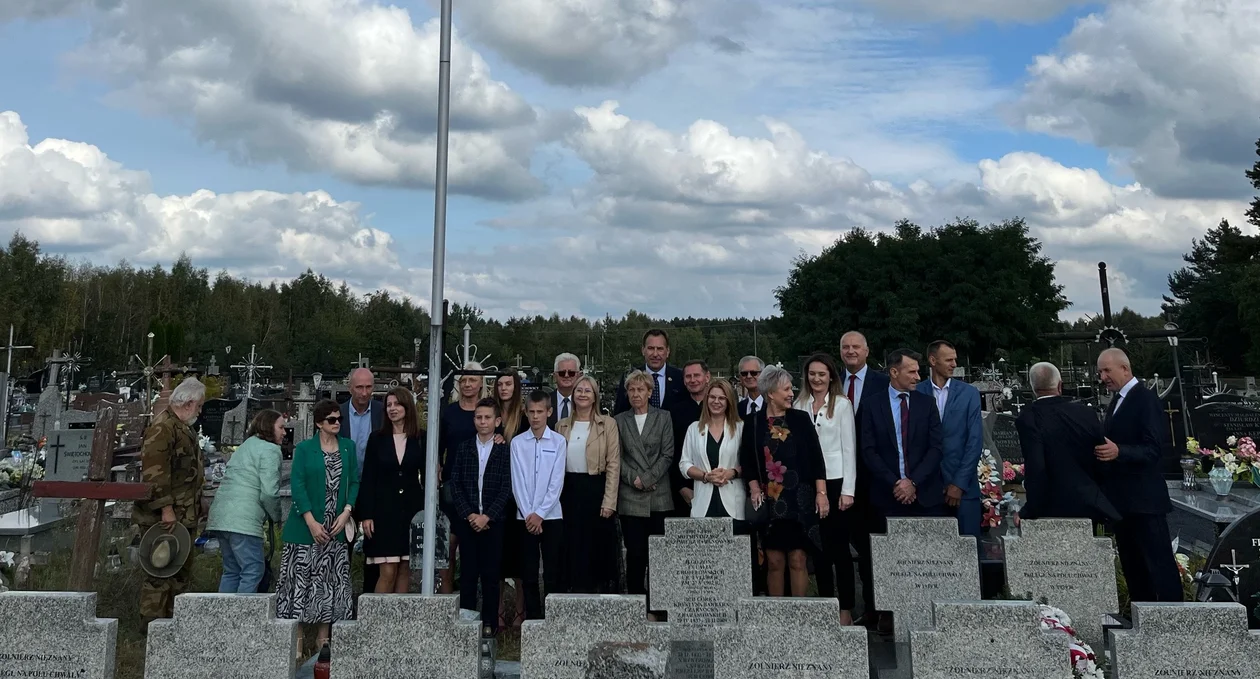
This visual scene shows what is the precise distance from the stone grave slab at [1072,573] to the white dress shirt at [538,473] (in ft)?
9.67

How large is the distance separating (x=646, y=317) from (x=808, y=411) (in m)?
86.5

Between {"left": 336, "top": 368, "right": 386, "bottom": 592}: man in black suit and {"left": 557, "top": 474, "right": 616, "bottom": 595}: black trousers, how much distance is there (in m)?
1.55

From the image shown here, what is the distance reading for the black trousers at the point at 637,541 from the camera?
6262 mm

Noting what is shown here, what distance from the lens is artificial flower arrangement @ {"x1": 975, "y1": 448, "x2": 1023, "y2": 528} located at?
755 centimetres

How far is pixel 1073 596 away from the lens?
18.0 feet

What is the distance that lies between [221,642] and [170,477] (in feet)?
7.19

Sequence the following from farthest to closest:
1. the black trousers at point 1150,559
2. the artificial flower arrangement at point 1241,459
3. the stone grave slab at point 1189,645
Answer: the artificial flower arrangement at point 1241,459 < the black trousers at point 1150,559 < the stone grave slab at point 1189,645

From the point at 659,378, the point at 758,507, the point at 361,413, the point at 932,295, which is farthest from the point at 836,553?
the point at 932,295

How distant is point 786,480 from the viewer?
18.9 ft

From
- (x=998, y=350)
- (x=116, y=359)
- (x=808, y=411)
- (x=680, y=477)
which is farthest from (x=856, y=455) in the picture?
(x=116, y=359)

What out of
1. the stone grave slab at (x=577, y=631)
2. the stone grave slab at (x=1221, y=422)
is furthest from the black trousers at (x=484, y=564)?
the stone grave slab at (x=1221, y=422)

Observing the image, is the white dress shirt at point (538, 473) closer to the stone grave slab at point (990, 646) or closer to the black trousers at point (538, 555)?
the black trousers at point (538, 555)

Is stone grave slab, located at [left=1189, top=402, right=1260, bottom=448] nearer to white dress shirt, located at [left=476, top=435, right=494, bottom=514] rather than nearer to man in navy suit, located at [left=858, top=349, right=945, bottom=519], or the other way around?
man in navy suit, located at [left=858, top=349, right=945, bottom=519]

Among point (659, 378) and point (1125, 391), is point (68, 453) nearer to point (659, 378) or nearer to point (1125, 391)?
point (659, 378)
